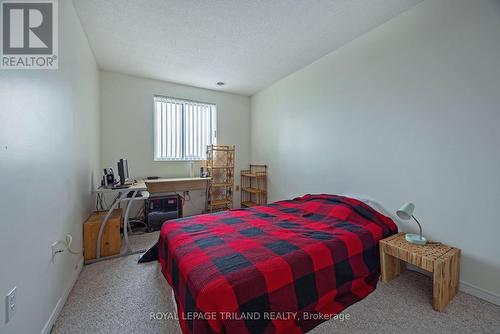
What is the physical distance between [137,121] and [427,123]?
404 centimetres

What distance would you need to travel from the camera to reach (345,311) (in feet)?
5.03

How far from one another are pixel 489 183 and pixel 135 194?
136 inches

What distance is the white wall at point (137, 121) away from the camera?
134 inches

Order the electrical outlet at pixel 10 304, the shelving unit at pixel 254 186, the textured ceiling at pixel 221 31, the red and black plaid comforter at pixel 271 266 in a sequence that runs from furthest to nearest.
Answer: the shelving unit at pixel 254 186 < the textured ceiling at pixel 221 31 < the red and black plaid comforter at pixel 271 266 < the electrical outlet at pixel 10 304

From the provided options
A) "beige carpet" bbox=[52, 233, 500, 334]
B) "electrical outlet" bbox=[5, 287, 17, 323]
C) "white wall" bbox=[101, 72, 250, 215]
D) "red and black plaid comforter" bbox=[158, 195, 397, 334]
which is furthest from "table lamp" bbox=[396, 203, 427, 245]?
"white wall" bbox=[101, 72, 250, 215]

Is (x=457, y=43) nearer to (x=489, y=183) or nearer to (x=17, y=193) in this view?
(x=489, y=183)

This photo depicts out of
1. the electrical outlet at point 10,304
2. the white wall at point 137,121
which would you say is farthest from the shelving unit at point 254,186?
the electrical outlet at point 10,304

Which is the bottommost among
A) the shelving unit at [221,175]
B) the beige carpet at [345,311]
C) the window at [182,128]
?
the beige carpet at [345,311]

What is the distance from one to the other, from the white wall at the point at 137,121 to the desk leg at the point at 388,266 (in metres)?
3.22

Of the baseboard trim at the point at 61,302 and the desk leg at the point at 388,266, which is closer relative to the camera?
the baseboard trim at the point at 61,302

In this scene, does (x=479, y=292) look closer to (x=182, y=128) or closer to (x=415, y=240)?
(x=415, y=240)

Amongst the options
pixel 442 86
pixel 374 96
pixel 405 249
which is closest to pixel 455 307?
pixel 405 249

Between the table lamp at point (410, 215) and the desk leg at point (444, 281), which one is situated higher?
the table lamp at point (410, 215)

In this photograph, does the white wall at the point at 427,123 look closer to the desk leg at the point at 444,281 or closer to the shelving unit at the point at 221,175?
the desk leg at the point at 444,281
